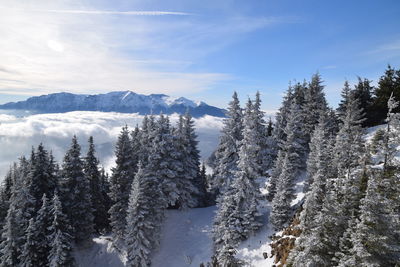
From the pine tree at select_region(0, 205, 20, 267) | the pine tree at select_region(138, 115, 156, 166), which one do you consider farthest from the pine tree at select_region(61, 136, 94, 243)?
the pine tree at select_region(138, 115, 156, 166)

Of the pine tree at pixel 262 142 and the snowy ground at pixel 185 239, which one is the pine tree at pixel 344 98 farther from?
the snowy ground at pixel 185 239

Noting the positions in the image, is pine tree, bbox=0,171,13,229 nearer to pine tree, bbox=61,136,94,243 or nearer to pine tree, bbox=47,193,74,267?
pine tree, bbox=61,136,94,243

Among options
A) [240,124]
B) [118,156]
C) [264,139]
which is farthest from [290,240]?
[118,156]

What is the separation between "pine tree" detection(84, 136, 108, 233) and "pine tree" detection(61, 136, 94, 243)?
3.38m

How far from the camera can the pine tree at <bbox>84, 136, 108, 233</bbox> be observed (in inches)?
1553

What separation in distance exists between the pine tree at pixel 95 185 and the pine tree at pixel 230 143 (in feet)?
61.3

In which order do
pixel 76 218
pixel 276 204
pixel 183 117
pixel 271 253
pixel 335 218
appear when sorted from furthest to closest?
pixel 183 117 → pixel 76 218 → pixel 276 204 → pixel 271 253 → pixel 335 218

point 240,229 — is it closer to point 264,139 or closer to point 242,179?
point 242,179

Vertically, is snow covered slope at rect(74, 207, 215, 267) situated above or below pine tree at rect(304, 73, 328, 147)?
below

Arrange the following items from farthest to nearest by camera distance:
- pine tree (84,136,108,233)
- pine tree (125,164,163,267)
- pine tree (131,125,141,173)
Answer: pine tree (84,136,108,233) < pine tree (131,125,141,173) < pine tree (125,164,163,267)

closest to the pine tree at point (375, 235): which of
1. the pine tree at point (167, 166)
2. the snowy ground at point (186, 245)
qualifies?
the snowy ground at point (186, 245)

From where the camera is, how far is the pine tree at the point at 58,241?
27.6 metres

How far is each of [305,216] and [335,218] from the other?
9.30ft

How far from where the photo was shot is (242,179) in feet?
104
